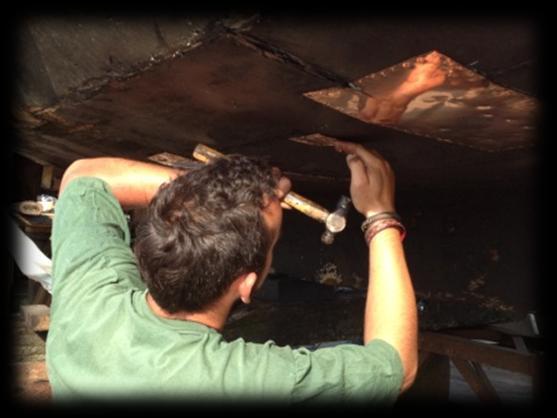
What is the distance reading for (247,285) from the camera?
1.03 metres

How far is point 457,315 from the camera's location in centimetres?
293

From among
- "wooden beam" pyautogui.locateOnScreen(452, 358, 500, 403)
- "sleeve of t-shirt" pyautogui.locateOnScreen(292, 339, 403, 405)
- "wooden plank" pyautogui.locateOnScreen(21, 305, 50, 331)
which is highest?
"sleeve of t-shirt" pyautogui.locateOnScreen(292, 339, 403, 405)

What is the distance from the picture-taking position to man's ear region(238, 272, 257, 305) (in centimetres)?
102

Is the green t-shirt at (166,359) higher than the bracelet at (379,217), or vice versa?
the bracelet at (379,217)

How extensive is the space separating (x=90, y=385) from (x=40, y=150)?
1556 mm

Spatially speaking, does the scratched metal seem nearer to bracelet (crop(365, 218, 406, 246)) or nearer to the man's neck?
bracelet (crop(365, 218, 406, 246))

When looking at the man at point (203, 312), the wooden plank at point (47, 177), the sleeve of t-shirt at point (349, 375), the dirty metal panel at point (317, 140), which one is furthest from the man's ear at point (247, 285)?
the wooden plank at point (47, 177)

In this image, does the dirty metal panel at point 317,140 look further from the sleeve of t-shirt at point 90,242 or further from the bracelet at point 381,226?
the sleeve of t-shirt at point 90,242

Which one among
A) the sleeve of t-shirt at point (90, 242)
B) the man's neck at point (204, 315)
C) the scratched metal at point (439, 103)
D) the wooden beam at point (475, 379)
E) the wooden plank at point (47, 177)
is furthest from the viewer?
the wooden beam at point (475, 379)

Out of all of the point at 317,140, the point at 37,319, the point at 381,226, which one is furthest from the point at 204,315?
the point at 37,319

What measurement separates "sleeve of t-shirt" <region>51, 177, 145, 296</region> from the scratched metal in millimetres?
608

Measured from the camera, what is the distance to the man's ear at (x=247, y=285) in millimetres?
1020

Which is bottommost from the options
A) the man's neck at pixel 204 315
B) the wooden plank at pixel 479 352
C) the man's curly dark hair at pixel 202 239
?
the wooden plank at pixel 479 352

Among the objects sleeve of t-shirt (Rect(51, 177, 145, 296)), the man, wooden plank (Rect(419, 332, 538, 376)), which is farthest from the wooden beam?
sleeve of t-shirt (Rect(51, 177, 145, 296))
